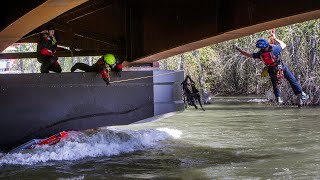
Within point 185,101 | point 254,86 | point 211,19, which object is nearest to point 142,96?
point 185,101

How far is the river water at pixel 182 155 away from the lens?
1106cm

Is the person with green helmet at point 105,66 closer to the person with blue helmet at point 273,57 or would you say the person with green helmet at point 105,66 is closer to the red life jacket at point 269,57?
the person with blue helmet at point 273,57

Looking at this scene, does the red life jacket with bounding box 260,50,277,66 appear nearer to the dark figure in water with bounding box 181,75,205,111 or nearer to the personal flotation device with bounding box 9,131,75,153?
the dark figure in water with bounding box 181,75,205,111

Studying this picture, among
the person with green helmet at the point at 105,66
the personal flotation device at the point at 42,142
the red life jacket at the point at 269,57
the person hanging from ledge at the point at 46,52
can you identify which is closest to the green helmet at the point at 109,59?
the person with green helmet at the point at 105,66

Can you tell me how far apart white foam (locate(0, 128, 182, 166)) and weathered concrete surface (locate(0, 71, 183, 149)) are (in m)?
0.47

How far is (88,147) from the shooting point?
14.1 meters

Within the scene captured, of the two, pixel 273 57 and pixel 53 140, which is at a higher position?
pixel 273 57

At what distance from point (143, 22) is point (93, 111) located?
3622 mm

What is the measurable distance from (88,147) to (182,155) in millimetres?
2437

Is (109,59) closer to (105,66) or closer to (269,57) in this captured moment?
(105,66)

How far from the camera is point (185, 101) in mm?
14453

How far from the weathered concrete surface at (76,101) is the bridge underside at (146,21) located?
1.25 metres

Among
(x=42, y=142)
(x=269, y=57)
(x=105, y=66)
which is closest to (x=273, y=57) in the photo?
(x=269, y=57)

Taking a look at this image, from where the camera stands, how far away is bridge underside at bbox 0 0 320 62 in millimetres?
10930
